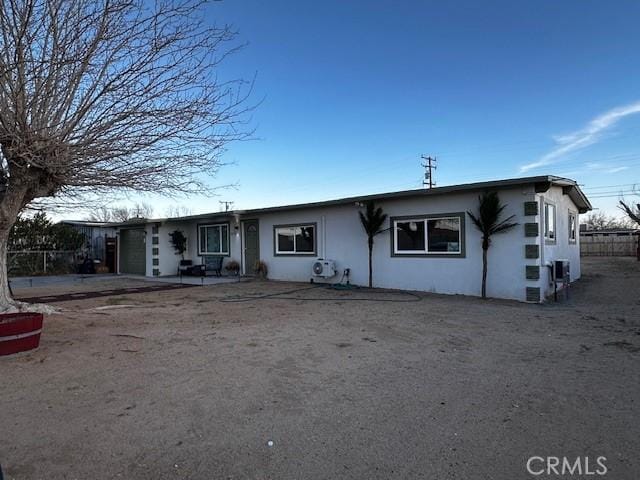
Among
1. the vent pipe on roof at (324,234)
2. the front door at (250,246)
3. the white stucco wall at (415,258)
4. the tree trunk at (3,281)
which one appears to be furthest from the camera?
the front door at (250,246)

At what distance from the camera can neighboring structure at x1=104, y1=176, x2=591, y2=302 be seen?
9.57 m

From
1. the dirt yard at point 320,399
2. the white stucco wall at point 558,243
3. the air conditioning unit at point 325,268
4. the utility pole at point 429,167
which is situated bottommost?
the dirt yard at point 320,399

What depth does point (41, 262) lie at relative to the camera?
19.1 meters

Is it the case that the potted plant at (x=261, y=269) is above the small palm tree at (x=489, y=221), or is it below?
below

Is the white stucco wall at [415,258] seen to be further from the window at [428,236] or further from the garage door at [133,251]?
the garage door at [133,251]

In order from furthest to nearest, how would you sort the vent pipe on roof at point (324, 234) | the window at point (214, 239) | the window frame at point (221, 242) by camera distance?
the window at point (214, 239) → the window frame at point (221, 242) → the vent pipe on roof at point (324, 234)

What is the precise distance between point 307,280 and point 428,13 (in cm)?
861

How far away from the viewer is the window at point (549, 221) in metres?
10.3

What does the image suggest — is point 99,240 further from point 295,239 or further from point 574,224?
point 574,224

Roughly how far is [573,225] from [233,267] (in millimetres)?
12959

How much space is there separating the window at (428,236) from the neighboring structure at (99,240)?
15227mm

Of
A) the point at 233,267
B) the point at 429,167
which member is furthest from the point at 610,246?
the point at 233,267

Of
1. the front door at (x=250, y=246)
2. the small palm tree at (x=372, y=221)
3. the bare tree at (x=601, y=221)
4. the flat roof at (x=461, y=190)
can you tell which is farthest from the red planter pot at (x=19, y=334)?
the bare tree at (x=601, y=221)

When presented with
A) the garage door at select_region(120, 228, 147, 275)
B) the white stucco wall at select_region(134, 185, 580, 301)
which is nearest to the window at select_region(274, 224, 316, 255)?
the white stucco wall at select_region(134, 185, 580, 301)
